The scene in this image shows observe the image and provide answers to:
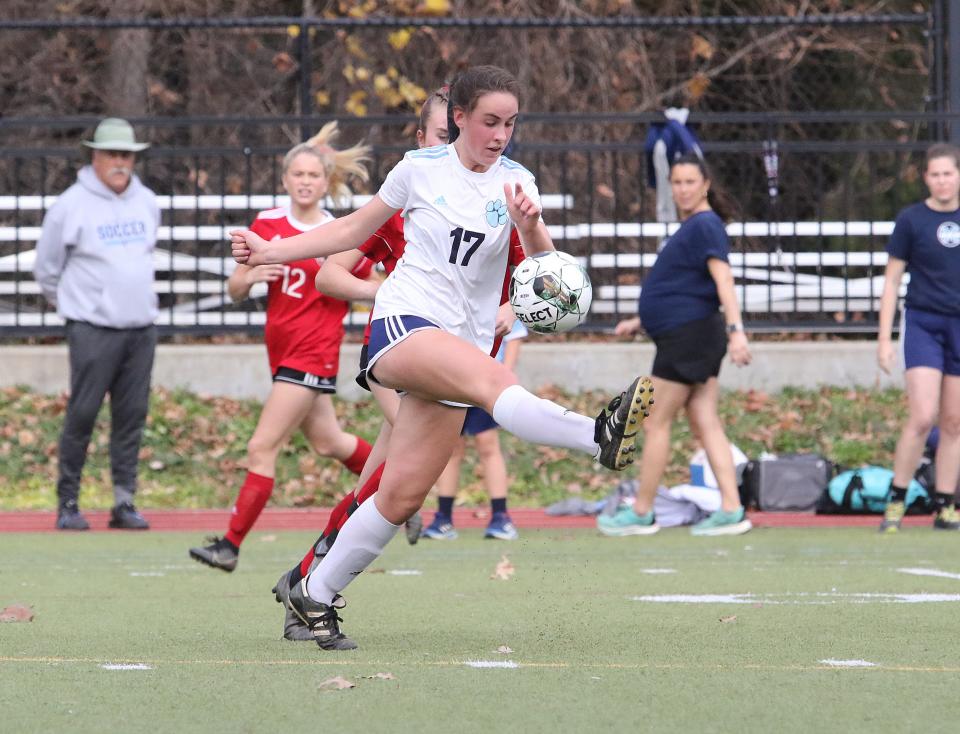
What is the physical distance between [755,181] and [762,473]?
173 inches

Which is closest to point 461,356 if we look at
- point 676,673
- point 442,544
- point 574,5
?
point 676,673

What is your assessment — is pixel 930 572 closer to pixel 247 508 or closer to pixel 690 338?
pixel 690 338

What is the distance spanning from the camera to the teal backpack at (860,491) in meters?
11.9

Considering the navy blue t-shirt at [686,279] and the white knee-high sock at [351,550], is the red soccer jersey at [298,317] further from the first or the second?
the white knee-high sock at [351,550]

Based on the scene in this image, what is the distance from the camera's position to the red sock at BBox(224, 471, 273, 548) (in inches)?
332

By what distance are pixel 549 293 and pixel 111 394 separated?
679 centimetres

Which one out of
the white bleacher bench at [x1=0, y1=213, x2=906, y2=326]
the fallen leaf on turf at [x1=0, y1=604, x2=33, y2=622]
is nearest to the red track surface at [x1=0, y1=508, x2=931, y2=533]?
the white bleacher bench at [x1=0, y1=213, x2=906, y2=326]

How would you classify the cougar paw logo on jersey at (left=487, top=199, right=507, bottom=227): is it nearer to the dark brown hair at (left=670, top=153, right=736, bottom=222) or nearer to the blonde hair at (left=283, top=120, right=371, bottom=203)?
the blonde hair at (left=283, top=120, right=371, bottom=203)

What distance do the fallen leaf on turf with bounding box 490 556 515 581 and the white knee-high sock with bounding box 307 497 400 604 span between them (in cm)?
253

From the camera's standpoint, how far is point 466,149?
5609 mm

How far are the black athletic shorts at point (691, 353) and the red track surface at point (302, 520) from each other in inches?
51.8

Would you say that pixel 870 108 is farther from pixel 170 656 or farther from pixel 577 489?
pixel 170 656

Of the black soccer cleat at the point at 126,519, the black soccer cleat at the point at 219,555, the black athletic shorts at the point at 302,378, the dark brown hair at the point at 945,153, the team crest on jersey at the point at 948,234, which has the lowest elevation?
the black soccer cleat at the point at 126,519

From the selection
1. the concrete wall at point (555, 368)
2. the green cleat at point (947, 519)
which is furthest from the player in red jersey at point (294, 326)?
the concrete wall at point (555, 368)
